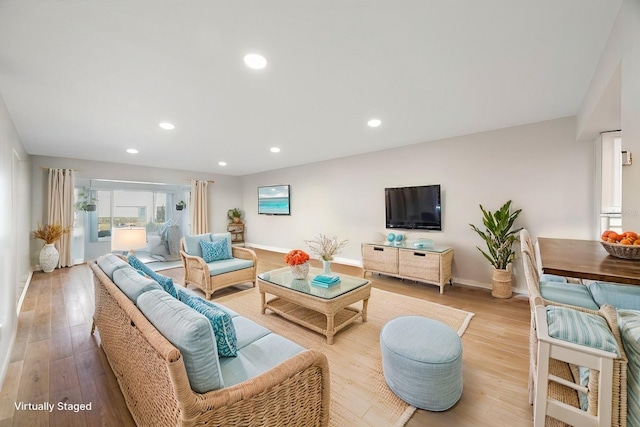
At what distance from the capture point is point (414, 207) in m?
4.27

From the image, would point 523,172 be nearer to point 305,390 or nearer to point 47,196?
point 305,390

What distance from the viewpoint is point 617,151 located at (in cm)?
268

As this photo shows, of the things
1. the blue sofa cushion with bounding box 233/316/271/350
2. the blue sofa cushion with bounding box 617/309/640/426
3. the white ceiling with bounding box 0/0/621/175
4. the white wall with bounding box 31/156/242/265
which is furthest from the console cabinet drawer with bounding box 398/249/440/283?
the white wall with bounding box 31/156/242/265

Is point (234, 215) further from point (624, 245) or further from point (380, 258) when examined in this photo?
point (624, 245)

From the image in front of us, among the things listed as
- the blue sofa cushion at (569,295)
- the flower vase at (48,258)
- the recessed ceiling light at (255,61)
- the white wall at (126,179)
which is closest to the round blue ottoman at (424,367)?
the blue sofa cushion at (569,295)

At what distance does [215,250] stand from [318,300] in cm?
225

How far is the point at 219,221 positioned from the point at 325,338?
6.21 metres

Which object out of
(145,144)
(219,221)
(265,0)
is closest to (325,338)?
(265,0)

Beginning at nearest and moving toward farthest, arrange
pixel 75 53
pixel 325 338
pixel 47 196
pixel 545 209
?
pixel 75 53 → pixel 325 338 → pixel 545 209 → pixel 47 196

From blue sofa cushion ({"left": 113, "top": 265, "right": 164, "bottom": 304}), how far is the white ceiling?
5.08ft

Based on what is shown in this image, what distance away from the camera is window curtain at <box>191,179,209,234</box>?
696 cm

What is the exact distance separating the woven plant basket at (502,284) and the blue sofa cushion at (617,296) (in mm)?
1467

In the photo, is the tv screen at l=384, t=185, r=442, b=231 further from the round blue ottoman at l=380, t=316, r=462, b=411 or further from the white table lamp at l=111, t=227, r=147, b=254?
the white table lamp at l=111, t=227, r=147, b=254

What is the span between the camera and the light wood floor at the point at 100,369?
4.88 feet
